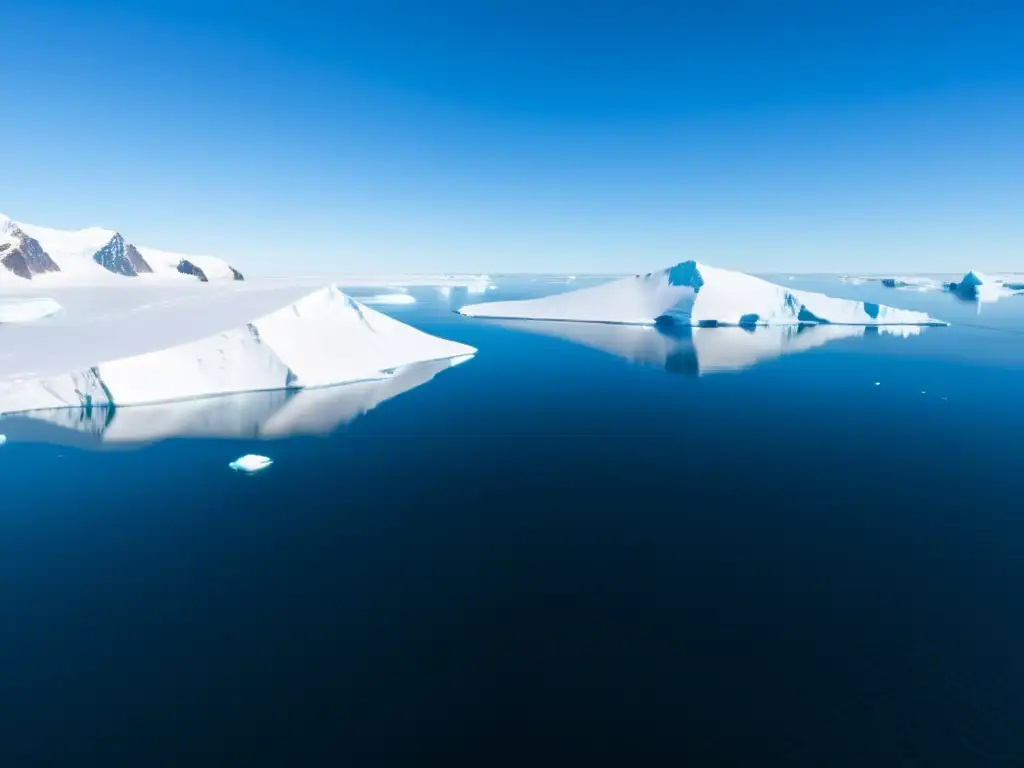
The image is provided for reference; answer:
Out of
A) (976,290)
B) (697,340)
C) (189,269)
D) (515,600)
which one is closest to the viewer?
(515,600)

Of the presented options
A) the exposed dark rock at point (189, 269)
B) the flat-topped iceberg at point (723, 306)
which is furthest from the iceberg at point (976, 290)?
the exposed dark rock at point (189, 269)

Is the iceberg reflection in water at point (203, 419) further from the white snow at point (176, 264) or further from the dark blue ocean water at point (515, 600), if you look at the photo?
the white snow at point (176, 264)

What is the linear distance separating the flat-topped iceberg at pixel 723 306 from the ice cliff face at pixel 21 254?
36.2 metres

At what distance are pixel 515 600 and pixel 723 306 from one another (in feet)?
128

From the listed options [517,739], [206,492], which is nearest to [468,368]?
[206,492]

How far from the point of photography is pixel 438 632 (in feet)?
22.1

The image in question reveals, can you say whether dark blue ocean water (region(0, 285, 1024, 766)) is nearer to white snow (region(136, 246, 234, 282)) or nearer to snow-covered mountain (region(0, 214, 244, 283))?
snow-covered mountain (region(0, 214, 244, 283))

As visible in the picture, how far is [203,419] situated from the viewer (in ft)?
51.3

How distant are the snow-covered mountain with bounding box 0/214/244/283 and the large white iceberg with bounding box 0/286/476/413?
23886 millimetres

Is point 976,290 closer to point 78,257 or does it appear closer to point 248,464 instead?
point 248,464

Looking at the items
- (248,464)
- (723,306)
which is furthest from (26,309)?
(723,306)

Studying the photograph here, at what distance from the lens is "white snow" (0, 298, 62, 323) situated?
21.4 m

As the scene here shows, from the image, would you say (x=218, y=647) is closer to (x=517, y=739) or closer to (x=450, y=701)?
(x=450, y=701)

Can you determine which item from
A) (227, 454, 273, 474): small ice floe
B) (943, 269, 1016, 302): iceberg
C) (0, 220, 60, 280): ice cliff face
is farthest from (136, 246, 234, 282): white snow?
(943, 269, 1016, 302): iceberg
